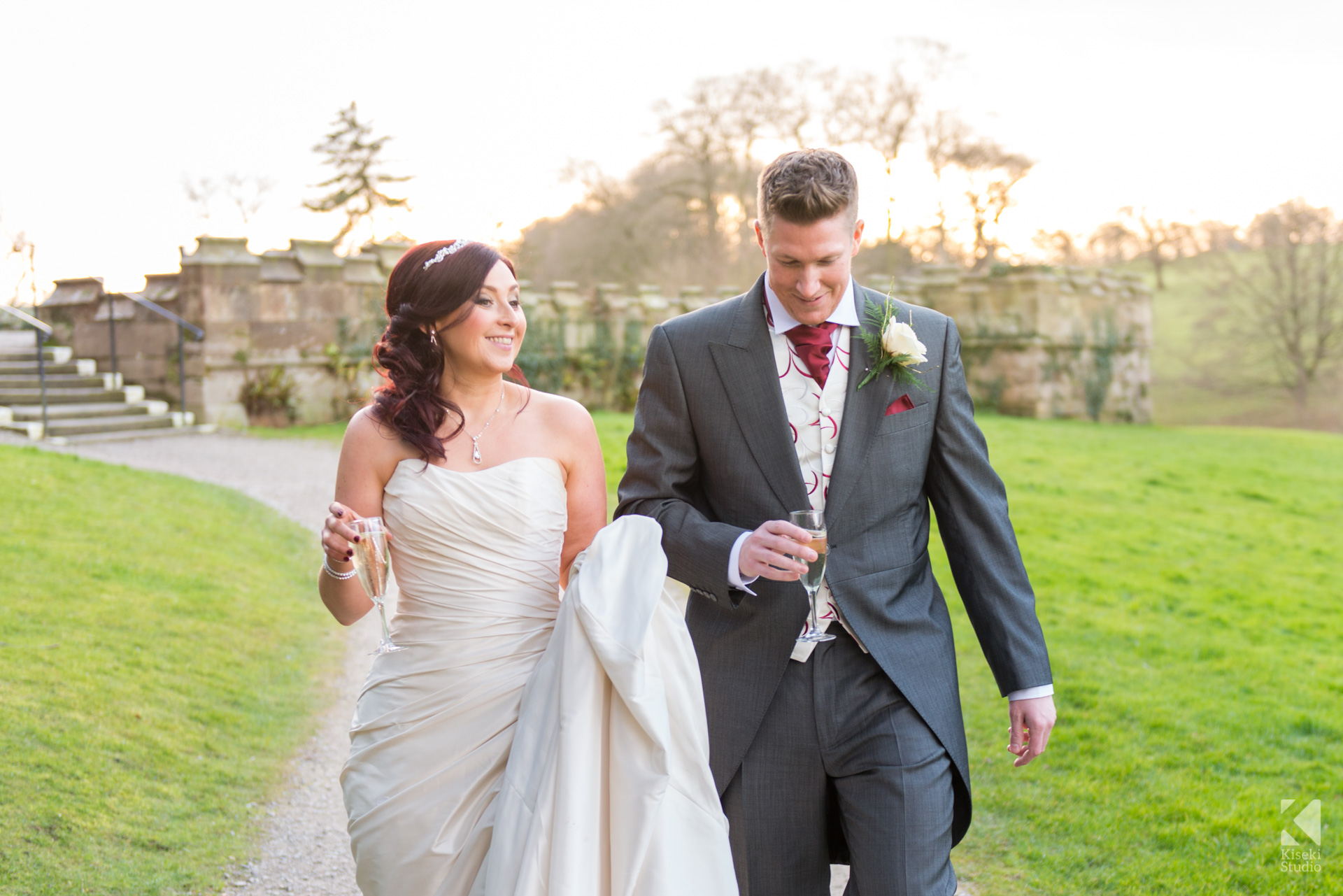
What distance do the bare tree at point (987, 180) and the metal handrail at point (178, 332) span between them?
74.5 feet

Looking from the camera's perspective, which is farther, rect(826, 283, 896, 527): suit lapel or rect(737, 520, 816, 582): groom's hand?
rect(826, 283, 896, 527): suit lapel

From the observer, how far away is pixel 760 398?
2820mm

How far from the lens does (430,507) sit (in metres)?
2.99

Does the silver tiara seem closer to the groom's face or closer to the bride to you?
the bride

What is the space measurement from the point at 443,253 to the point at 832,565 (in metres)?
1.44

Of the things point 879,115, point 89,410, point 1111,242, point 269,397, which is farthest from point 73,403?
point 1111,242

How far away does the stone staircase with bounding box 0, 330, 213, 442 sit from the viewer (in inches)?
565

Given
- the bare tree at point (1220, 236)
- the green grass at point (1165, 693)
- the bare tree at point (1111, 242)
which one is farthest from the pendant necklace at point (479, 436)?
the bare tree at point (1111, 242)

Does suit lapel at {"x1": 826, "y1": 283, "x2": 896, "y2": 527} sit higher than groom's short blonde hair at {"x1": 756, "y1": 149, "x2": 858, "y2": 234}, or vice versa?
groom's short blonde hair at {"x1": 756, "y1": 149, "x2": 858, "y2": 234}

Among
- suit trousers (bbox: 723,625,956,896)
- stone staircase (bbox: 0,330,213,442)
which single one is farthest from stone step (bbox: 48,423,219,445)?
suit trousers (bbox: 723,625,956,896)

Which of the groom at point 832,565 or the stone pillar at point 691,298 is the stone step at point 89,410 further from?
the groom at point 832,565

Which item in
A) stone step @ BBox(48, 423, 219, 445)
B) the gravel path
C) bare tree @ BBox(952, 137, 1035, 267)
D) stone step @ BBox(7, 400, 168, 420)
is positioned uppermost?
bare tree @ BBox(952, 137, 1035, 267)

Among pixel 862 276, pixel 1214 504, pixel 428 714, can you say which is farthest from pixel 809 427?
pixel 862 276

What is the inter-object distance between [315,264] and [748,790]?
1626 cm
